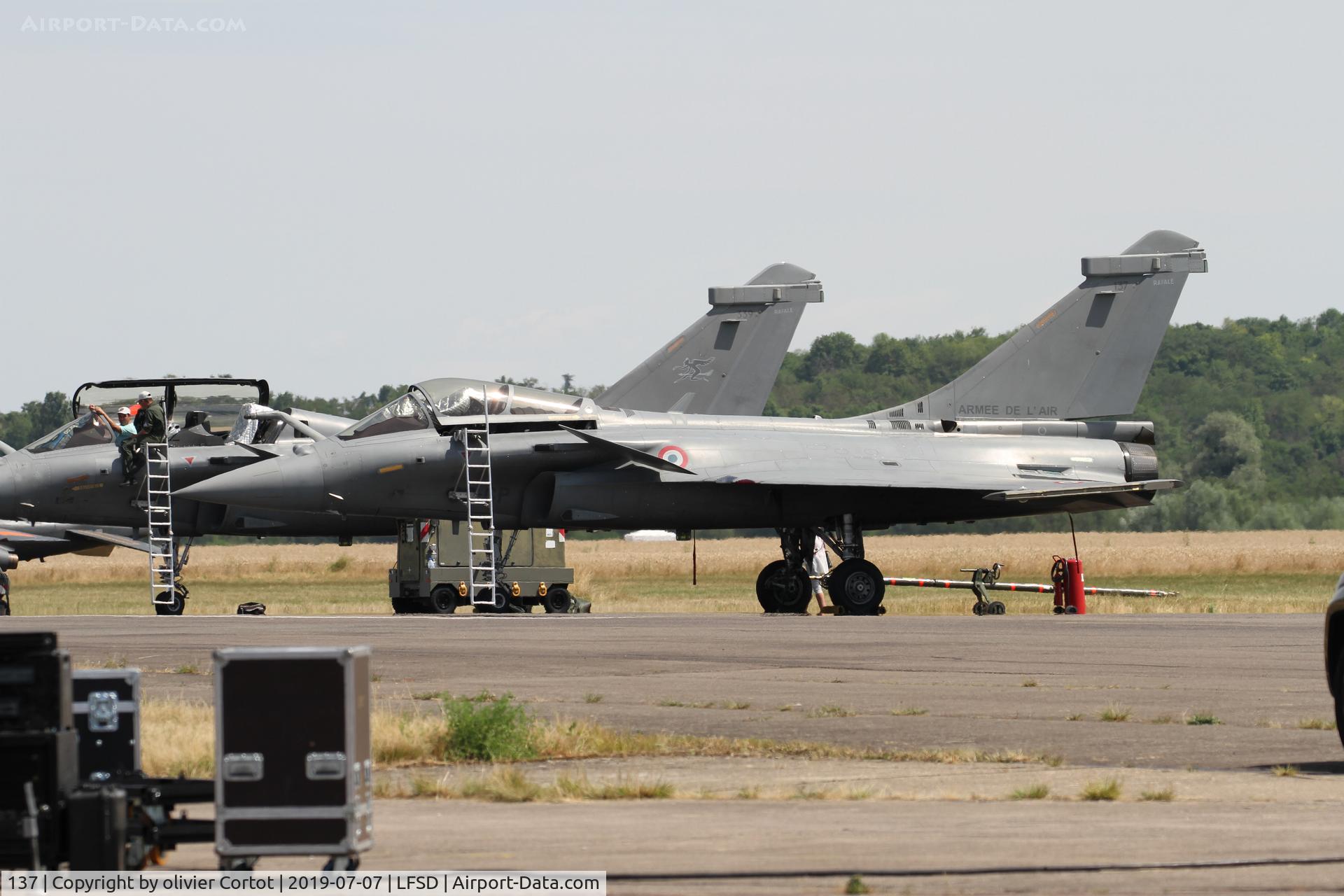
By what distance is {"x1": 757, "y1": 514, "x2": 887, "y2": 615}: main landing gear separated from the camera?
25188 mm

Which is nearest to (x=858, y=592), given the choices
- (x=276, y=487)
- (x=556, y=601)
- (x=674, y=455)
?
(x=674, y=455)

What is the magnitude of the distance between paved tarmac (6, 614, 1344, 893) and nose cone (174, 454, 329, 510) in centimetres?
192

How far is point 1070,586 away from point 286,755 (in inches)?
899

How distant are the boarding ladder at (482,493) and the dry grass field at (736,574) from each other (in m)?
6.95

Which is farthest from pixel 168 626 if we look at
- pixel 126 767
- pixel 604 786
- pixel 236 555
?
pixel 236 555

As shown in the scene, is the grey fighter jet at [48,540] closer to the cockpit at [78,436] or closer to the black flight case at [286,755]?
the cockpit at [78,436]

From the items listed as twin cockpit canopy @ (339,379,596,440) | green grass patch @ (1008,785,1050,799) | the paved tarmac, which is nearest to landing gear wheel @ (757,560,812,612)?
the paved tarmac

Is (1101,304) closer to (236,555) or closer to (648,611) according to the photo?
(648,611)

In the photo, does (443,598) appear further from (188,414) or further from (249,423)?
(188,414)

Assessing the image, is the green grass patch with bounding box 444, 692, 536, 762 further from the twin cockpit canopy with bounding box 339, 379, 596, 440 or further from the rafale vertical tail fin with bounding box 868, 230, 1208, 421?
the rafale vertical tail fin with bounding box 868, 230, 1208, 421

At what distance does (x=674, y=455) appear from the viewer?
2467cm

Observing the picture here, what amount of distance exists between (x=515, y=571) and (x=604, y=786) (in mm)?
22096
